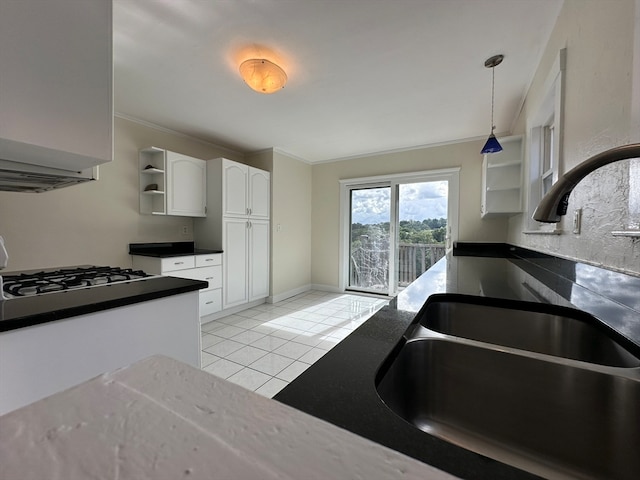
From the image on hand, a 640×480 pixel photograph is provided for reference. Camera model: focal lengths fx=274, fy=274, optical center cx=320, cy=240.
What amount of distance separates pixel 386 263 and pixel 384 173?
4.74ft

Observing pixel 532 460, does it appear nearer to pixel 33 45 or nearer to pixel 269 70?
pixel 33 45

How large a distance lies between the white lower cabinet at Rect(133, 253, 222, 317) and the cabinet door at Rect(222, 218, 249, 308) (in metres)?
0.10

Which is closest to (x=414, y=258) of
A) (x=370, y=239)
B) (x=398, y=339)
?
(x=370, y=239)

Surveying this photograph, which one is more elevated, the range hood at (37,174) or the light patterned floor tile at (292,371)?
the range hood at (37,174)

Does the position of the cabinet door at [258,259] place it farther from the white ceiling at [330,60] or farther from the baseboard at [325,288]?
the white ceiling at [330,60]

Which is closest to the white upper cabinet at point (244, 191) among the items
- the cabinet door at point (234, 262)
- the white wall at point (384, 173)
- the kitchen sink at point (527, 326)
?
the cabinet door at point (234, 262)

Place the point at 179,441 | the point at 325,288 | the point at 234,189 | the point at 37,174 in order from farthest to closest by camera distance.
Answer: the point at 325,288 < the point at 234,189 < the point at 37,174 < the point at 179,441

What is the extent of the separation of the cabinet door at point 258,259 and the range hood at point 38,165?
98.8 inches

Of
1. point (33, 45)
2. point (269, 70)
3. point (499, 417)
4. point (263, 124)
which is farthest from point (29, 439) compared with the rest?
point (263, 124)

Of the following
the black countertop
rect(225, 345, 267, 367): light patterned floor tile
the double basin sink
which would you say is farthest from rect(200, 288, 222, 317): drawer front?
the double basin sink

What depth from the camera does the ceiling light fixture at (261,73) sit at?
1990mm

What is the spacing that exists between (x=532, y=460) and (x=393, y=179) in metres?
4.03

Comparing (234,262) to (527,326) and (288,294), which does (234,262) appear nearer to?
(288,294)

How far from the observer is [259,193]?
3.93 meters
